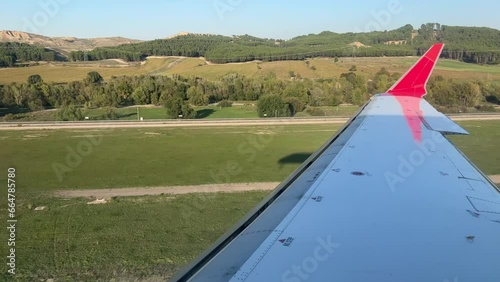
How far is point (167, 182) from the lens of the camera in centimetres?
2333

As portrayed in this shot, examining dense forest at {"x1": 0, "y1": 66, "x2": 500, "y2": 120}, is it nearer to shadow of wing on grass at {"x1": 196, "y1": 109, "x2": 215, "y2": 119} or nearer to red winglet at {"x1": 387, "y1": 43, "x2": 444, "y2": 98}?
shadow of wing on grass at {"x1": 196, "y1": 109, "x2": 215, "y2": 119}

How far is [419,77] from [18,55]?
4702 inches

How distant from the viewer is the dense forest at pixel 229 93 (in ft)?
195

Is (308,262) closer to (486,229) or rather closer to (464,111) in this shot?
(486,229)

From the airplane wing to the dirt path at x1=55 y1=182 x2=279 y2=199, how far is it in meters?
15.5

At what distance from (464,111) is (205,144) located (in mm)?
43244

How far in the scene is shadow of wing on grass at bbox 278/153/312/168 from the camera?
28516mm

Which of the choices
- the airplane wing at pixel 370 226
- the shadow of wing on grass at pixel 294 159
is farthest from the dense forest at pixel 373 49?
the airplane wing at pixel 370 226

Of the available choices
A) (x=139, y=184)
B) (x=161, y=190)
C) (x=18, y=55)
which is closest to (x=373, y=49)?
(x=18, y=55)

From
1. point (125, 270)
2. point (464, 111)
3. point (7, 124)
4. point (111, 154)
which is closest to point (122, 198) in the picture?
point (125, 270)

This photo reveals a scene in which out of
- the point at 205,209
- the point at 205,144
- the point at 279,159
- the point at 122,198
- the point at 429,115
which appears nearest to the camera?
the point at 429,115

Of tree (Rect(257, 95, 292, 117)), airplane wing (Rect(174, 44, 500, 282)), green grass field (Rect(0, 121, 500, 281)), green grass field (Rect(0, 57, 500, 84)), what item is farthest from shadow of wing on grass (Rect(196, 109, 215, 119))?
airplane wing (Rect(174, 44, 500, 282))

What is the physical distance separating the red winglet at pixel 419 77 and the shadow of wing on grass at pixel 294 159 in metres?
15.5

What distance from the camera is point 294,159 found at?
2942cm
